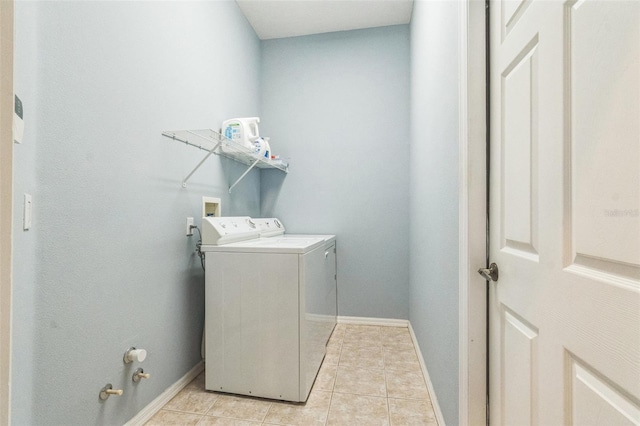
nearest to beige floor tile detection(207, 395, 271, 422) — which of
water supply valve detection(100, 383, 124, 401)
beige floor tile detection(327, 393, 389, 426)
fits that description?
beige floor tile detection(327, 393, 389, 426)

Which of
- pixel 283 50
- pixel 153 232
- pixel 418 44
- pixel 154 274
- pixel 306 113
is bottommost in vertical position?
pixel 154 274

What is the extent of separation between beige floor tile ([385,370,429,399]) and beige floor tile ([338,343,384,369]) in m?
0.14

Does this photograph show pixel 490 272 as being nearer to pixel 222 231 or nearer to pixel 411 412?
pixel 411 412

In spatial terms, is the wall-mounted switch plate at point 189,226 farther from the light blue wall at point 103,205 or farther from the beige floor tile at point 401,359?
the beige floor tile at point 401,359

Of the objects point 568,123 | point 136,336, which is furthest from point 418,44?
point 136,336

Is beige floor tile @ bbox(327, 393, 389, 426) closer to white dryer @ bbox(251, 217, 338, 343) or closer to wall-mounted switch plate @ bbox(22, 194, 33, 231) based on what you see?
white dryer @ bbox(251, 217, 338, 343)

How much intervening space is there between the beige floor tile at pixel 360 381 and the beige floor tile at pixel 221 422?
1.77 feet

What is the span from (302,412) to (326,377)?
1.16 ft

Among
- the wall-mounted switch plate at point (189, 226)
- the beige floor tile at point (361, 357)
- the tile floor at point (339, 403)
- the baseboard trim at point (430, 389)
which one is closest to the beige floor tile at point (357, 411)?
the tile floor at point (339, 403)

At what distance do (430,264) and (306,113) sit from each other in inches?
79.6

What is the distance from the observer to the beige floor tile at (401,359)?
1.97m

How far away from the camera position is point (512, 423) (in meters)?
0.86

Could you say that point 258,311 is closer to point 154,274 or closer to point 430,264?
point 154,274

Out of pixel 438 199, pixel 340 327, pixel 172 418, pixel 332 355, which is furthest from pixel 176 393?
pixel 438 199
